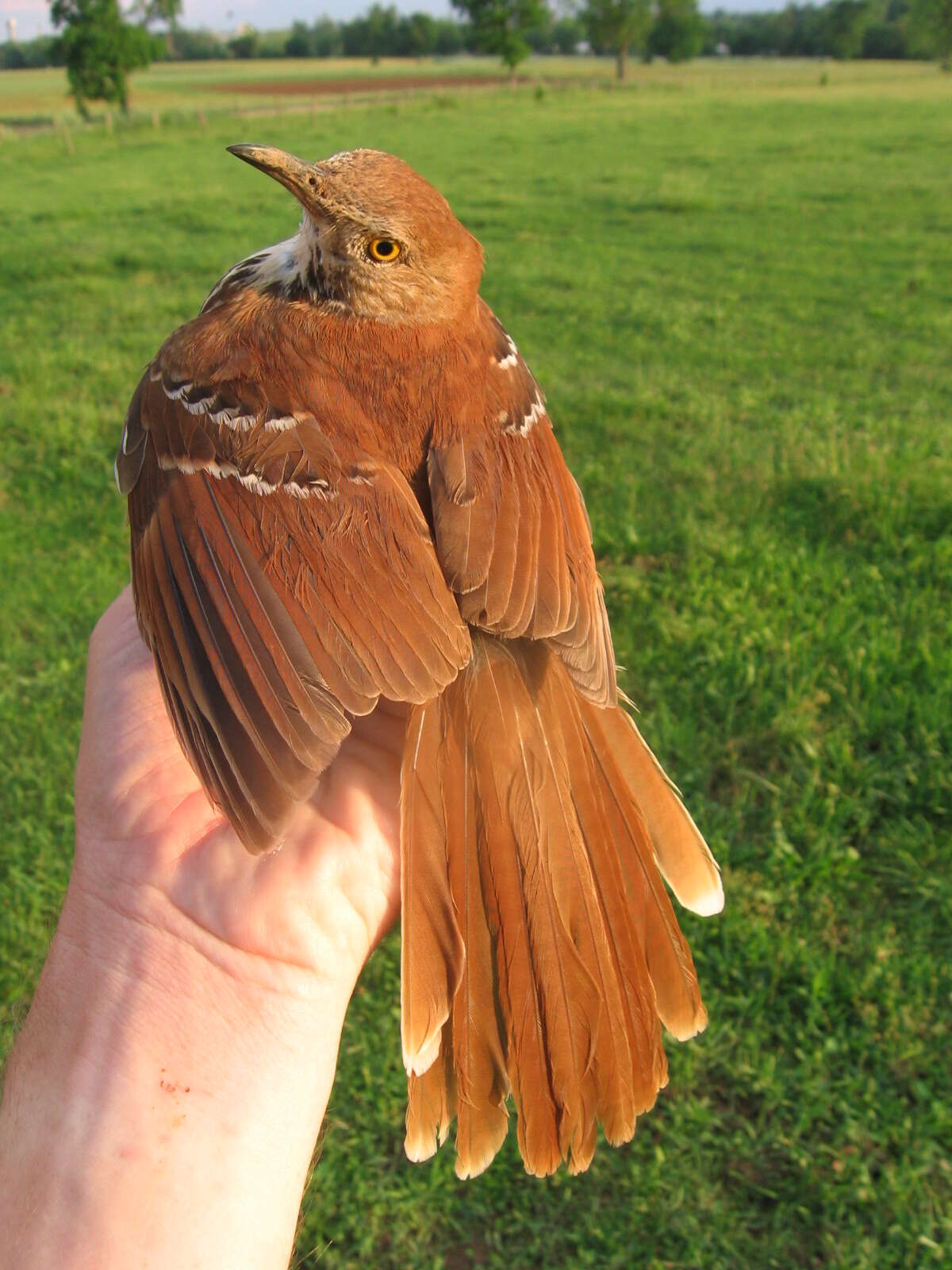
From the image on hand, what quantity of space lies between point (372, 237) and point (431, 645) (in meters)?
1.02

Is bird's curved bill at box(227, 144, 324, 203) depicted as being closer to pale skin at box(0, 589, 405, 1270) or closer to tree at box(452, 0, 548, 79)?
pale skin at box(0, 589, 405, 1270)

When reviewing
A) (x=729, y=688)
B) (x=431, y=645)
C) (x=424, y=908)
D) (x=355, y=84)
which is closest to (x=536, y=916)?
(x=424, y=908)

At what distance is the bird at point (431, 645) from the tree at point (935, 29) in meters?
78.5

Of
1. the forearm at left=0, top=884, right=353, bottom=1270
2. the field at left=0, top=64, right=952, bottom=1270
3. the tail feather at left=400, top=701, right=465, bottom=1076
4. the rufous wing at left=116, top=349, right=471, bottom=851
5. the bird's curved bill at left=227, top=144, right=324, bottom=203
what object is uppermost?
the bird's curved bill at left=227, top=144, right=324, bottom=203

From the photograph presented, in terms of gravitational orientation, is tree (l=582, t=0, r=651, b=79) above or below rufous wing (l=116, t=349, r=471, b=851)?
above

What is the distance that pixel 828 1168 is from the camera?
114 inches

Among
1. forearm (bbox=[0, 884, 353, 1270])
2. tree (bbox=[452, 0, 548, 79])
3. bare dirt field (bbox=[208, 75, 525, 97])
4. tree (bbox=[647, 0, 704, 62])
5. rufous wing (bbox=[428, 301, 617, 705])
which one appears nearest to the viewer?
forearm (bbox=[0, 884, 353, 1270])

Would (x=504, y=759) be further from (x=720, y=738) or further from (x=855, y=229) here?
(x=855, y=229)

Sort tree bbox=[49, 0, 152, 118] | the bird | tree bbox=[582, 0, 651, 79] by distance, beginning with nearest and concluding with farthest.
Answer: the bird < tree bbox=[49, 0, 152, 118] < tree bbox=[582, 0, 651, 79]

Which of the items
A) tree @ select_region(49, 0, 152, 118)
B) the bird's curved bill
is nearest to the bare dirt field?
tree @ select_region(49, 0, 152, 118)

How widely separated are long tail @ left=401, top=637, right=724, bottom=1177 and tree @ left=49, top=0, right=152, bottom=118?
4826cm

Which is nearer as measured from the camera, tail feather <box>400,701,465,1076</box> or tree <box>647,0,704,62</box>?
tail feather <box>400,701,465,1076</box>

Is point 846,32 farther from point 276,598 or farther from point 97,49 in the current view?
point 276,598

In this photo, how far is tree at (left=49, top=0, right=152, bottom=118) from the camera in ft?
144
